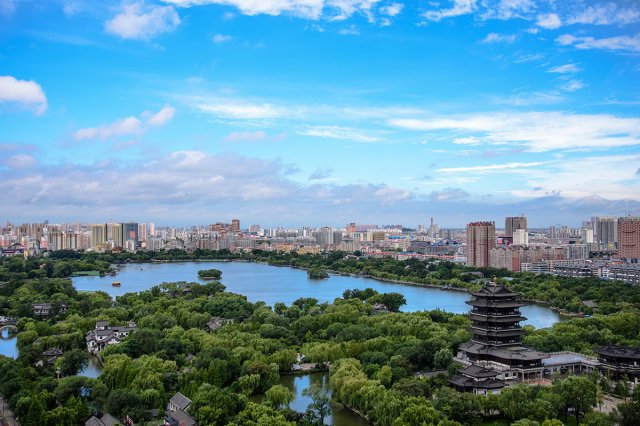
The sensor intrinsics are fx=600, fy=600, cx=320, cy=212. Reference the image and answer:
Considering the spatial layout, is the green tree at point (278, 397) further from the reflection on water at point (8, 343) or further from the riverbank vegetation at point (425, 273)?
the riverbank vegetation at point (425, 273)

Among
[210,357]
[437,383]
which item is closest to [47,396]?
[210,357]

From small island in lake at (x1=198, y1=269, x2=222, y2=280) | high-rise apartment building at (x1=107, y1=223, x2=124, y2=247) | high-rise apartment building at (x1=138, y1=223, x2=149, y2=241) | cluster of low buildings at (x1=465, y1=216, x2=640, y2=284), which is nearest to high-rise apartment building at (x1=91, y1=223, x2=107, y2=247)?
high-rise apartment building at (x1=107, y1=223, x2=124, y2=247)

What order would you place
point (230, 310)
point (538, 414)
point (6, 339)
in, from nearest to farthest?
point (538, 414)
point (6, 339)
point (230, 310)

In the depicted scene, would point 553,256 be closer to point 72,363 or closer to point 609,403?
point 609,403

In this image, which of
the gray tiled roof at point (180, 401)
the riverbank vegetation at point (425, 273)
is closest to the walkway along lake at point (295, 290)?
the riverbank vegetation at point (425, 273)

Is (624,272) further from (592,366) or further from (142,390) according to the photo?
(142,390)

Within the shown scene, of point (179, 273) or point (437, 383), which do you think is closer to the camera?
point (437, 383)

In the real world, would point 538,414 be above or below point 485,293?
below
